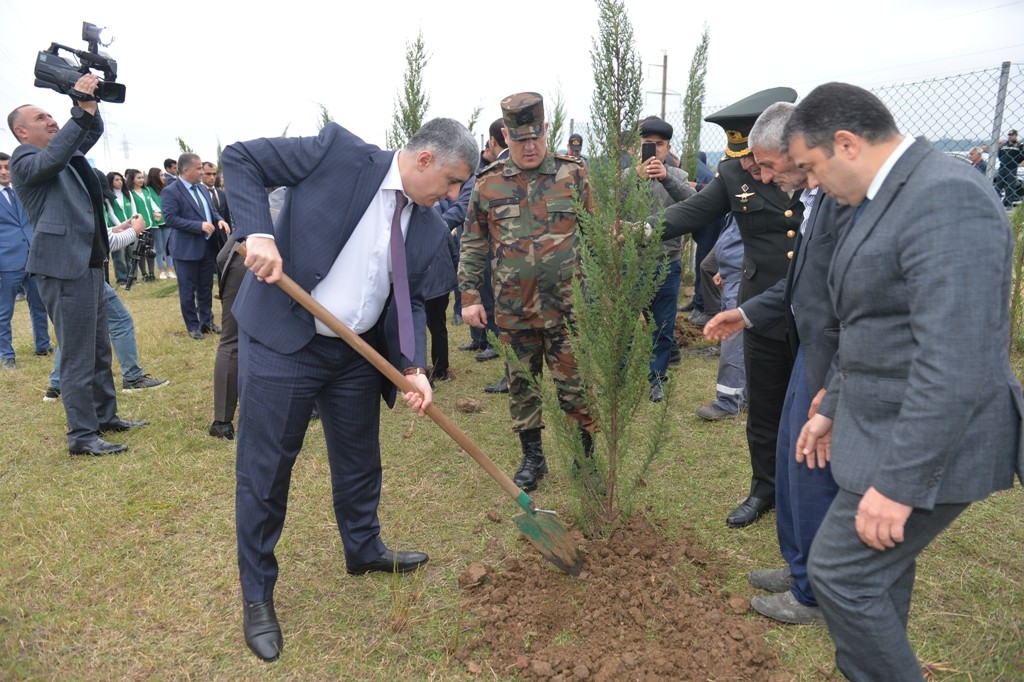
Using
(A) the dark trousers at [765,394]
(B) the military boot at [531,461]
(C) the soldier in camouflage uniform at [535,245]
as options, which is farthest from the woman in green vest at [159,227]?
(A) the dark trousers at [765,394]

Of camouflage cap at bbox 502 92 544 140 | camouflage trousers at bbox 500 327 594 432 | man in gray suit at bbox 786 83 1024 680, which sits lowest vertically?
camouflage trousers at bbox 500 327 594 432

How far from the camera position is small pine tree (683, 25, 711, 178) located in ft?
31.1

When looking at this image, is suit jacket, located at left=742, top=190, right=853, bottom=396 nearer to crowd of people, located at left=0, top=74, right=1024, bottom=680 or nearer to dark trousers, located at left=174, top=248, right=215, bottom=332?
crowd of people, located at left=0, top=74, right=1024, bottom=680

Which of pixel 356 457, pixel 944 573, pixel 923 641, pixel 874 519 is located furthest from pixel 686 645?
pixel 356 457

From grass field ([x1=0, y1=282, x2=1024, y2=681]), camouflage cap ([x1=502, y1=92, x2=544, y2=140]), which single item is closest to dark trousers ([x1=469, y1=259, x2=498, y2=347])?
grass field ([x1=0, y1=282, x2=1024, y2=681])

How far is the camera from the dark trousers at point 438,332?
646cm

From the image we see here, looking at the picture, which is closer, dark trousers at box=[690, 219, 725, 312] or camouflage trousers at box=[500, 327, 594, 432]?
camouflage trousers at box=[500, 327, 594, 432]

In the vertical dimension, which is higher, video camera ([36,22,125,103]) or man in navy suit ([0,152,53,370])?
video camera ([36,22,125,103])

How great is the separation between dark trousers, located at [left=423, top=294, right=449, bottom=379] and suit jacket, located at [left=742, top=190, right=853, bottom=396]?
412cm

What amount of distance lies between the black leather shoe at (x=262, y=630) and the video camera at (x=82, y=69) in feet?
11.2

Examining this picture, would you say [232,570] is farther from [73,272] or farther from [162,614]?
[73,272]

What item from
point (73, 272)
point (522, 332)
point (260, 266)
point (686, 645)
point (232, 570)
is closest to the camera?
point (260, 266)

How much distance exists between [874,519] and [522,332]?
8.50ft

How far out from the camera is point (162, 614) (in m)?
3.14
